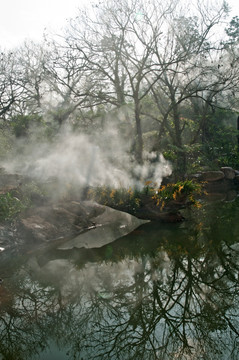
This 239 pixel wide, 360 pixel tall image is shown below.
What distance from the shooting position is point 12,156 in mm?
12508

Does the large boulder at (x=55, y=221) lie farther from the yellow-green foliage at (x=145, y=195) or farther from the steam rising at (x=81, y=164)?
the steam rising at (x=81, y=164)

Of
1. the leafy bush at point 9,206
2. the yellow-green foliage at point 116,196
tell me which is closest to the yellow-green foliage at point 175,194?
the yellow-green foliage at point 116,196

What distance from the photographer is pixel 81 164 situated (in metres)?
11.6

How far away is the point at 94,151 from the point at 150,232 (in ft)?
19.5

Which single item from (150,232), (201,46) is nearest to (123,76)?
(201,46)

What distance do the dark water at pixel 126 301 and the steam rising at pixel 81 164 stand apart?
4223 millimetres

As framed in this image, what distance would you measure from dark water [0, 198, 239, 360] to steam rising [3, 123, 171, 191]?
4223 mm

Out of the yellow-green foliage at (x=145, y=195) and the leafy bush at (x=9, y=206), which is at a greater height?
the leafy bush at (x=9, y=206)

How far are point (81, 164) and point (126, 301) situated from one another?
7646 mm

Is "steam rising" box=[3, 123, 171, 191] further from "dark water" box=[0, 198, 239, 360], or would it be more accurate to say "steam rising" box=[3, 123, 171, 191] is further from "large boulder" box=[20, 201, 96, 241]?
"dark water" box=[0, 198, 239, 360]

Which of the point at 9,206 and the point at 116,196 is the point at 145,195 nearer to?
the point at 116,196

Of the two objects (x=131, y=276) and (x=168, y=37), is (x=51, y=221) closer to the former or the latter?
(x=131, y=276)

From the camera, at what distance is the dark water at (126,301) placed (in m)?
3.43

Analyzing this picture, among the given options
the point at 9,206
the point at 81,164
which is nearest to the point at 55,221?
the point at 9,206
